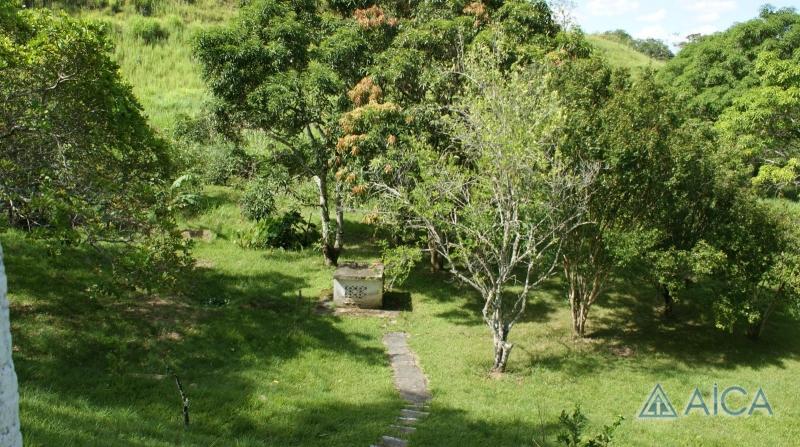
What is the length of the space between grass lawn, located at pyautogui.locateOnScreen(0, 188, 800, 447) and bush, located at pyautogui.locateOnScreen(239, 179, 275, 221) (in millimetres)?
1697

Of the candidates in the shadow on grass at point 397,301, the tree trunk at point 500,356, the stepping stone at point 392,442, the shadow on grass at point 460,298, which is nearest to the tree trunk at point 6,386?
the stepping stone at point 392,442

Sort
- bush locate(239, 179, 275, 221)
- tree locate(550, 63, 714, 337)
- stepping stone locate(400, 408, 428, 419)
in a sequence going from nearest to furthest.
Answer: stepping stone locate(400, 408, 428, 419) → tree locate(550, 63, 714, 337) → bush locate(239, 179, 275, 221)

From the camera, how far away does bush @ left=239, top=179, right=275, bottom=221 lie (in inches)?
738

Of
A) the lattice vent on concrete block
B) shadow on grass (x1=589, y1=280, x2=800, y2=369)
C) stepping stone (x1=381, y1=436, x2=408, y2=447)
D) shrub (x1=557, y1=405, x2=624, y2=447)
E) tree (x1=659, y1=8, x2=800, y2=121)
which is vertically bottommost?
Result: shadow on grass (x1=589, y1=280, x2=800, y2=369)

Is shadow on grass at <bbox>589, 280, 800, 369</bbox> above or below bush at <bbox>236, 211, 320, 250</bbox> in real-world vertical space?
below

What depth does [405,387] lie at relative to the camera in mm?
12234

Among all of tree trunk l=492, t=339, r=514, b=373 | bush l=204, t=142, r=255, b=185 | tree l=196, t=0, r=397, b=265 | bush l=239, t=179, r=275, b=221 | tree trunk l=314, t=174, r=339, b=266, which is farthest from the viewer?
bush l=204, t=142, r=255, b=185

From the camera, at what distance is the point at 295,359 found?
1288 cm

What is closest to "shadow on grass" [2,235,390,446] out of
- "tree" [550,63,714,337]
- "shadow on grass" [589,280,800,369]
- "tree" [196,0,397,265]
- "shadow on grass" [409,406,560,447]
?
"shadow on grass" [409,406,560,447]

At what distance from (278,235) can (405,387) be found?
10.2 m

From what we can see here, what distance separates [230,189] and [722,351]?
19608 mm

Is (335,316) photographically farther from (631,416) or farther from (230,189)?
(230,189)

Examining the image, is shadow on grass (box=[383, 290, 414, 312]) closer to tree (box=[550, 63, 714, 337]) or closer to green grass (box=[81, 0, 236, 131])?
tree (box=[550, 63, 714, 337])

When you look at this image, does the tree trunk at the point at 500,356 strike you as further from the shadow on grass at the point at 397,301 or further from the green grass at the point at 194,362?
the shadow on grass at the point at 397,301
